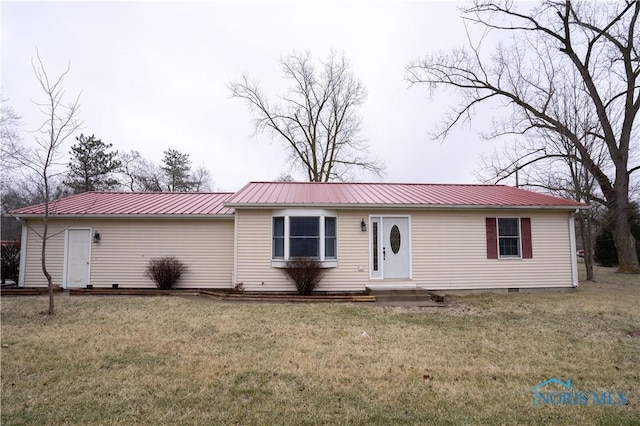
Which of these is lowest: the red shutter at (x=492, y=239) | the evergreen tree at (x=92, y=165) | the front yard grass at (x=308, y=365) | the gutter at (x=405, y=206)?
the front yard grass at (x=308, y=365)

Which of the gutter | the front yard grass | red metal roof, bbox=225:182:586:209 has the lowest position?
the front yard grass

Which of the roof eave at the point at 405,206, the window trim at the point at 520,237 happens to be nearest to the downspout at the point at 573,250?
the roof eave at the point at 405,206

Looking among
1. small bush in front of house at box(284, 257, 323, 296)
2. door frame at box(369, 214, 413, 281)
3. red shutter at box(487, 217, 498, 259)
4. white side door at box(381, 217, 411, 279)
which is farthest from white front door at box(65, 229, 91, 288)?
red shutter at box(487, 217, 498, 259)

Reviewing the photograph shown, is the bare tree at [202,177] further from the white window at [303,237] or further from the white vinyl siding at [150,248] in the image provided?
the white window at [303,237]

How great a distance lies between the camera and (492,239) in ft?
36.2

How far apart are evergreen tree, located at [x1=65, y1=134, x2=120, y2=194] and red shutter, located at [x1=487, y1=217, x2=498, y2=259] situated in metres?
28.9

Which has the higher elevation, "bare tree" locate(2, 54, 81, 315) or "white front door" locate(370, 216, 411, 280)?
"bare tree" locate(2, 54, 81, 315)

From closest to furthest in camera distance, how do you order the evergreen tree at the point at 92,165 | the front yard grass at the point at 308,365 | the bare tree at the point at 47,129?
1. the front yard grass at the point at 308,365
2. the bare tree at the point at 47,129
3. the evergreen tree at the point at 92,165

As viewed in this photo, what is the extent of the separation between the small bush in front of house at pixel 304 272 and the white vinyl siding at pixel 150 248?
7.90 ft

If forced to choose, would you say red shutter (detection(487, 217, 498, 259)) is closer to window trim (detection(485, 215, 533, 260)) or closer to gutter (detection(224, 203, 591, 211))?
window trim (detection(485, 215, 533, 260))

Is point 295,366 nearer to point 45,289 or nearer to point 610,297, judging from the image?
point 45,289

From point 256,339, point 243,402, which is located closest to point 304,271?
point 256,339

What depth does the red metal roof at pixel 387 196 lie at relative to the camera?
34.2 feet

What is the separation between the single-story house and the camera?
33.8 ft
